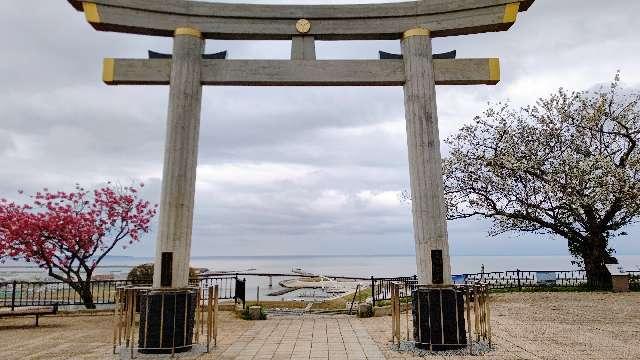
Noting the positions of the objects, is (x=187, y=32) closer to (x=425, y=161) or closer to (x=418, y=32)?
(x=418, y=32)

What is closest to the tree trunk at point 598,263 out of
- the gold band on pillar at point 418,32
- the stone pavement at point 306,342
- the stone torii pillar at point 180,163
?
the stone pavement at point 306,342

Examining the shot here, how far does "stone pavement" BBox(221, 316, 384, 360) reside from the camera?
23.6 ft

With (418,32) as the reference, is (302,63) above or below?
below

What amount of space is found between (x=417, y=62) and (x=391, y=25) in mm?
898

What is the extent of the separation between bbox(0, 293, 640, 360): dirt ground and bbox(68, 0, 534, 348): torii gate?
1.93 m

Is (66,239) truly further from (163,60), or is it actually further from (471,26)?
(471,26)

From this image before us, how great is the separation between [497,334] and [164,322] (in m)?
6.34

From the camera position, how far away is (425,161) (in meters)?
7.98

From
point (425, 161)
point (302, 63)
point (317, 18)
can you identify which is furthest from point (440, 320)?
point (317, 18)

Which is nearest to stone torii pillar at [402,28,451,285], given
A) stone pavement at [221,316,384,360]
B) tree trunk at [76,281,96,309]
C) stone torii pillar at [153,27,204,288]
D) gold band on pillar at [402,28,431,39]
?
gold band on pillar at [402,28,431,39]

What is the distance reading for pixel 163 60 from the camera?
8.38 m

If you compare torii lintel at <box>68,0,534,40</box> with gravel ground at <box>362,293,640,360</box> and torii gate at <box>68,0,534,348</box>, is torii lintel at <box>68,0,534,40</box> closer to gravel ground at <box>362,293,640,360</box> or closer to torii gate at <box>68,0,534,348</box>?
torii gate at <box>68,0,534,348</box>

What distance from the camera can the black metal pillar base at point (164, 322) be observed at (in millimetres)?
7230

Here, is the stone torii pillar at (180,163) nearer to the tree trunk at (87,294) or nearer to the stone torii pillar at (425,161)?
the stone torii pillar at (425,161)
